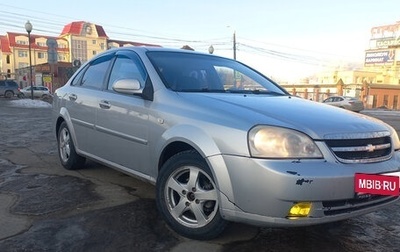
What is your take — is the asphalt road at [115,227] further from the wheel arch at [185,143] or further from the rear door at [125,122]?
the wheel arch at [185,143]

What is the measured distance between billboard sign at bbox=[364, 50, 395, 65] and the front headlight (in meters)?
74.0

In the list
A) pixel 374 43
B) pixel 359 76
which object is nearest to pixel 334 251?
pixel 359 76

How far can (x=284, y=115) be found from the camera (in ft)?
9.40

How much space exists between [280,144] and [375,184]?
70 cm

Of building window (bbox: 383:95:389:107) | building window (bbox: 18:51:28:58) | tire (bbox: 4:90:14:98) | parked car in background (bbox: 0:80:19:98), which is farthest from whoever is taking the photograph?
building window (bbox: 18:51:28:58)

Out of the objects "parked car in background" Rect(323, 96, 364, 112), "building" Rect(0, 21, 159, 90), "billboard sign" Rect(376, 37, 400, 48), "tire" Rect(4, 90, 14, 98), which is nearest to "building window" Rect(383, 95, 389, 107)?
"parked car in background" Rect(323, 96, 364, 112)

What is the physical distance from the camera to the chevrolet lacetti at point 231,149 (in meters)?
2.54

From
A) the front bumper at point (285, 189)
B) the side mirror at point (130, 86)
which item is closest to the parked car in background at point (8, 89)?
the side mirror at point (130, 86)

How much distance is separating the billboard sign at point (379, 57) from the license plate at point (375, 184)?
242ft

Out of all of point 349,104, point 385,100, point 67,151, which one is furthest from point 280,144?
point 385,100

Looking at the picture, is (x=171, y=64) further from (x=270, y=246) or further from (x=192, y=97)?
(x=270, y=246)

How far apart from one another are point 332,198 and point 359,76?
75.8m

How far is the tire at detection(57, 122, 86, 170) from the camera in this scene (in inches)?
199

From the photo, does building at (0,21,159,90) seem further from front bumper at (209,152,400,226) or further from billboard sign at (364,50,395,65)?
front bumper at (209,152,400,226)
